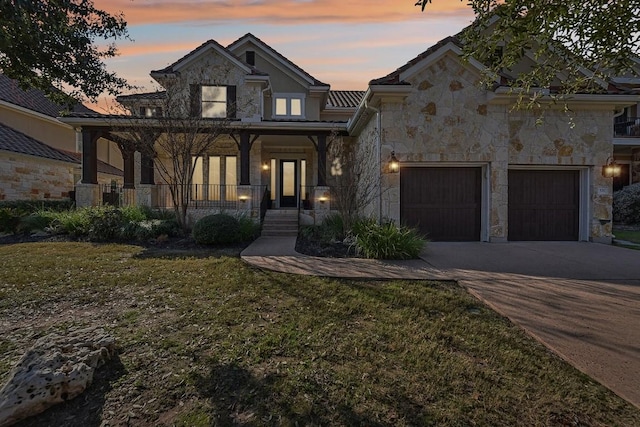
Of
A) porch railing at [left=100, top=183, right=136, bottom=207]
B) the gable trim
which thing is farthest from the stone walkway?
porch railing at [left=100, top=183, right=136, bottom=207]

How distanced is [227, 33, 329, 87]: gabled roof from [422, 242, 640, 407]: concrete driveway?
1173cm

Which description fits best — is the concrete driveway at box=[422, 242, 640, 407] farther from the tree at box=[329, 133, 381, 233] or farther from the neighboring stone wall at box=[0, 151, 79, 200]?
the neighboring stone wall at box=[0, 151, 79, 200]

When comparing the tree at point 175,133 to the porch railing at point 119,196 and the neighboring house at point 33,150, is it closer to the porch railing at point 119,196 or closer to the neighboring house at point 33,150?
the porch railing at point 119,196

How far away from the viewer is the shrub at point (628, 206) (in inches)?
601

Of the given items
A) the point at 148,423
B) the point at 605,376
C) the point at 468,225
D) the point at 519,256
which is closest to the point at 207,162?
the point at 468,225

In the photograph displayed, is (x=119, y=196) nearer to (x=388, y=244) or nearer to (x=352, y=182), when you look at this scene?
(x=352, y=182)

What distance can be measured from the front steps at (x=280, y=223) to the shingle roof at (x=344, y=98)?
8.35 metres

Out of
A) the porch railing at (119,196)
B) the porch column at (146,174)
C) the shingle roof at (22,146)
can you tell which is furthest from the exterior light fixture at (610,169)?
the shingle roof at (22,146)

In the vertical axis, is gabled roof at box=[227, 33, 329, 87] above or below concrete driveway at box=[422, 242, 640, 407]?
above

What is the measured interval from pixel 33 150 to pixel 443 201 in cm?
1874

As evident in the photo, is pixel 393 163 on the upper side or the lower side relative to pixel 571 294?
upper

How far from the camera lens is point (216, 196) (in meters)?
15.4

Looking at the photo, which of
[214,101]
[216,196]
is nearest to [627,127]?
[214,101]

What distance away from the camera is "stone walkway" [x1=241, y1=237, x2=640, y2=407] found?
3145mm
